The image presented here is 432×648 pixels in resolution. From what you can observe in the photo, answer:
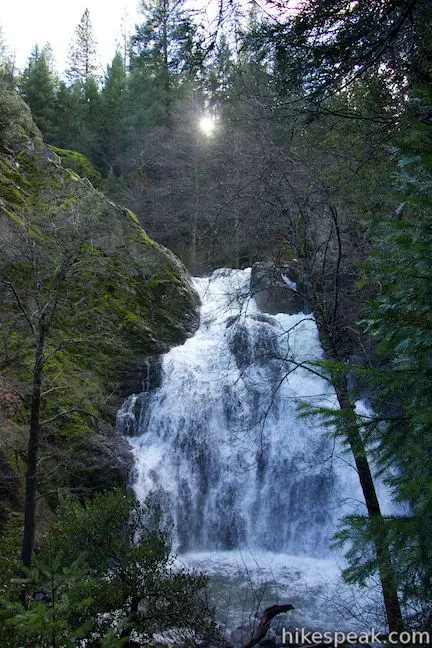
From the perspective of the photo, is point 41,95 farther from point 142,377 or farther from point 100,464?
point 100,464

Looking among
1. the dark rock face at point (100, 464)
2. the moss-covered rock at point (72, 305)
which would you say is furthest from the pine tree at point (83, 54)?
the dark rock face at point (100, 464)

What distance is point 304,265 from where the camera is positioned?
23.1ft

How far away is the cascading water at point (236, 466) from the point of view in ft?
37.3

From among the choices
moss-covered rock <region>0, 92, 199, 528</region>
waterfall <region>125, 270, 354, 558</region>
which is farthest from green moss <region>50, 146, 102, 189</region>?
waterfall <region>125, 270, 354, 558</region>

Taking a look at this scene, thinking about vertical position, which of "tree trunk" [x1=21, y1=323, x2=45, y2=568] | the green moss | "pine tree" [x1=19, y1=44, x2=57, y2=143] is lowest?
Result: "tree trunk" [x1=21, y1=323, x2=45, y2=568]

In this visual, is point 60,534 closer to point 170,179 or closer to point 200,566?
point 200,566

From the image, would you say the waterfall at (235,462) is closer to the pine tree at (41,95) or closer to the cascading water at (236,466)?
the cascading water at (236,466)

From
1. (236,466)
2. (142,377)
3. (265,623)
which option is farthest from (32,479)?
(142,377)

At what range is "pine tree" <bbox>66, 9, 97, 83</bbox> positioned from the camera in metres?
39.0

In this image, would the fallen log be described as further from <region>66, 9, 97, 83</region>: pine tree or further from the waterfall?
<region>66, 9, 97, 83</region>: pine tree

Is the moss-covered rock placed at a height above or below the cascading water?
above

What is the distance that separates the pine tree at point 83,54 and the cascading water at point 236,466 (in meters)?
33.5

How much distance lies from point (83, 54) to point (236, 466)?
38.6 metres

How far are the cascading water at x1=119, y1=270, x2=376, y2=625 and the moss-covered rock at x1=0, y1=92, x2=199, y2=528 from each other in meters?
1.23
